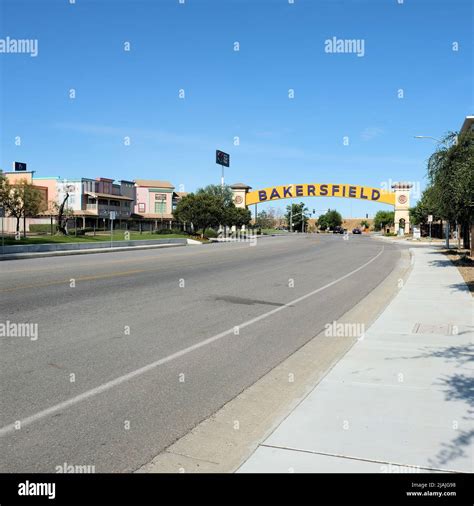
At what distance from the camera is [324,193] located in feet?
278

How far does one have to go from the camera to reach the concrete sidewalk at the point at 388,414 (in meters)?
3.96

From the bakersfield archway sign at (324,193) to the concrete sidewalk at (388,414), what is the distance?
243ft

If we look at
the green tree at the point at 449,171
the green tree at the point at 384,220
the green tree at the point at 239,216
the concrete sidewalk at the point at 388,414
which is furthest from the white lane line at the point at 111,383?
the green tree at the point at 384,220

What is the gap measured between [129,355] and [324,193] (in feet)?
→ 263

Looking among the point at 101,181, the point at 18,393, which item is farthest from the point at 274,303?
the point at 101,181

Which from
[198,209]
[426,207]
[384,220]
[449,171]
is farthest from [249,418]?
[384,220]

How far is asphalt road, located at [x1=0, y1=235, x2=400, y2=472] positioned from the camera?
173 inches

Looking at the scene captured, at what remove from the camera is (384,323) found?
31.2 ft

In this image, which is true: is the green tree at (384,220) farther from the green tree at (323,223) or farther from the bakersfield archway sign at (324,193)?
the bakersfield archway sign at (324,193)

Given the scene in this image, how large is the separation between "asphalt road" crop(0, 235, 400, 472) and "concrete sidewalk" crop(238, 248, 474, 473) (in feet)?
3.16

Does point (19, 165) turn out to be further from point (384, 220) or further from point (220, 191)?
point (384, 220)

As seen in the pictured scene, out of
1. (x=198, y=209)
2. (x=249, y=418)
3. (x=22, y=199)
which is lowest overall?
(x=249, y=418)
